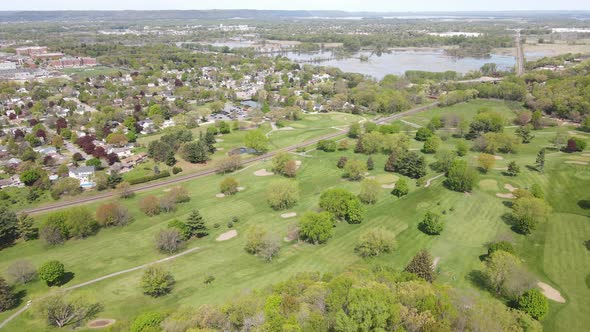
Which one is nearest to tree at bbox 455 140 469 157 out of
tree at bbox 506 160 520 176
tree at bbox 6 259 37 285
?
tree at bbox 506 160 520 176

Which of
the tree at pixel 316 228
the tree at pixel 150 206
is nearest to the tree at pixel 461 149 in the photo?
the tree at pixel 316 228

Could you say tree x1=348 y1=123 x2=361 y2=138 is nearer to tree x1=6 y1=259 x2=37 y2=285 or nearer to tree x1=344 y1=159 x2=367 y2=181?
tree x1=344 y1=159 x2=367 y2=181

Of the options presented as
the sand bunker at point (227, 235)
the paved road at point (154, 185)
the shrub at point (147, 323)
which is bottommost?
the sand bunker at point (227, 235)

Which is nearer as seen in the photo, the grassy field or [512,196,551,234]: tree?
the grassy field

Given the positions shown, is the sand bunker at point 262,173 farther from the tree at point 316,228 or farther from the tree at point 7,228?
the tree at point 7,228

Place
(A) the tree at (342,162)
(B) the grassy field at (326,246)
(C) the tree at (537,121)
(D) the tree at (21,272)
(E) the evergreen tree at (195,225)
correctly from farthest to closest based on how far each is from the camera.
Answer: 1. (C) the tree at (537,121)
2. (A) the tree at (342,162)
3. (E) the evergreen tree at (195,225)
4. (D) the tree at (21,272)
5. (B) the grassy field at (326,246)

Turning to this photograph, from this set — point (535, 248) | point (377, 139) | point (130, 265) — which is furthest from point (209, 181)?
point (535, 248)
